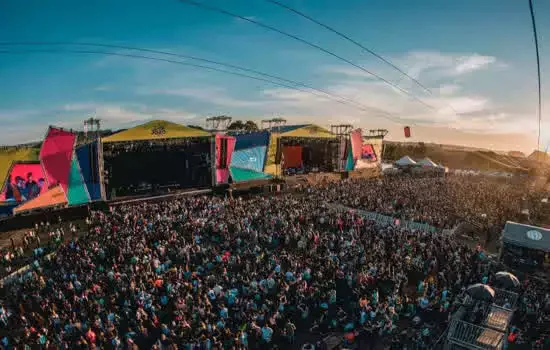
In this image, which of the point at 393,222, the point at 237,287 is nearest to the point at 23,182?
the point at 237,287

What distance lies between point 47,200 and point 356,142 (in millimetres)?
35357

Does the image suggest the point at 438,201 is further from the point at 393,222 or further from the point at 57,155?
the point at 57,155

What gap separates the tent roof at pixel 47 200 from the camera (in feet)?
66.0

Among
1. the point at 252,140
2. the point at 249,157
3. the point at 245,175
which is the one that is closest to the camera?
the point at 245,175

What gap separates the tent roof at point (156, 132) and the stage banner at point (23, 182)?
4.75m

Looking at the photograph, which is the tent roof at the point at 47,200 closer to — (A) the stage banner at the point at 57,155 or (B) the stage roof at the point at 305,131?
(A) the stage banner at the point at 57,155

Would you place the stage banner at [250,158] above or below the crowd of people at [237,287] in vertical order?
above

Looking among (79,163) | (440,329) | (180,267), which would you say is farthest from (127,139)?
(440,329)

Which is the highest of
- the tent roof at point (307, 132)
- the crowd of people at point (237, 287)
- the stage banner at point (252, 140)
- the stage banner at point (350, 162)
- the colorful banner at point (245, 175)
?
the tent roof at point (307, 132)

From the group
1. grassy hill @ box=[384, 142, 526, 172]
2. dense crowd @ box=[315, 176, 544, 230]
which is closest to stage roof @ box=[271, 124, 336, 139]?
dense crowd @ box=[315, 176, 544, 230]

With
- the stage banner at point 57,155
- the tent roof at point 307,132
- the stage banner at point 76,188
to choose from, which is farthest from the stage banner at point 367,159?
the stage banner at point 57,155

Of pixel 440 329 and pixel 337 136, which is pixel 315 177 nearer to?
pixel 337 136

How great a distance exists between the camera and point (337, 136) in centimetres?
4072

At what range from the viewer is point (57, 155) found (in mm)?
21516
